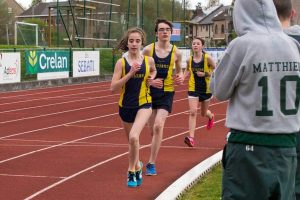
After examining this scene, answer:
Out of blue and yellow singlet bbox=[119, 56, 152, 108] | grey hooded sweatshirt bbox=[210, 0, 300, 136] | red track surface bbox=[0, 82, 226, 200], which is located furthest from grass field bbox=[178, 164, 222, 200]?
grey hooded sweatshirt bbox=[210, 0, 300, 136]

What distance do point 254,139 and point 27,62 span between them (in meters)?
23.9

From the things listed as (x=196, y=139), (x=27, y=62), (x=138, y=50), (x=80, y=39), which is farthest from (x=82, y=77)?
(x=138, y=50)

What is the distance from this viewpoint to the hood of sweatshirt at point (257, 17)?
3.74 metres

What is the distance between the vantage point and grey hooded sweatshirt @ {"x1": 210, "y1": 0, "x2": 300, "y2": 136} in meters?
3.65

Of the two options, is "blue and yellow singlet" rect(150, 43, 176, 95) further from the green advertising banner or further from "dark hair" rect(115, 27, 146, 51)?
the green advertising banner

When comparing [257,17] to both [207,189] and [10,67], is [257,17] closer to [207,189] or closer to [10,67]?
[207,189]

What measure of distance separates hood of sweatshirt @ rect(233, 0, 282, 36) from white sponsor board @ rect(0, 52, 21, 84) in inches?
835

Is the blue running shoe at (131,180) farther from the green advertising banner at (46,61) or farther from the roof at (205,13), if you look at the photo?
the roof at (205,13)

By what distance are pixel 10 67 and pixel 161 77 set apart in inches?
655

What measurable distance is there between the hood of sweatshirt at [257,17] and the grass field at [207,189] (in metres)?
3.76

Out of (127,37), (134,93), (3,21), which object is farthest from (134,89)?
(3,21)

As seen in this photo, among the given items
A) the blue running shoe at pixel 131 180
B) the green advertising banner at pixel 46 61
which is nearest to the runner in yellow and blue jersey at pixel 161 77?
the blue running shoe at pixel 131 180

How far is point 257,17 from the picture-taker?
3.76 metres

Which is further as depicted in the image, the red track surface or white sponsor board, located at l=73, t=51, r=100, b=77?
white sponsor board, located at l=73, t=51, r=100, b=77
